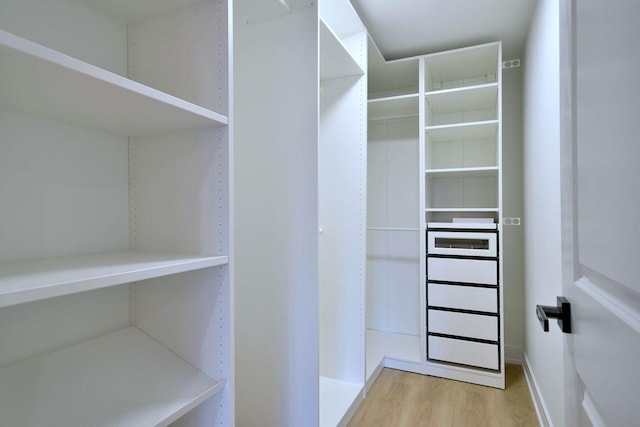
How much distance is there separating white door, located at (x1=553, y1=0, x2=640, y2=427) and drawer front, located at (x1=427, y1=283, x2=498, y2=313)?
1575mm

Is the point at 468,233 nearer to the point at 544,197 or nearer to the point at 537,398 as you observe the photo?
the point at 544,197

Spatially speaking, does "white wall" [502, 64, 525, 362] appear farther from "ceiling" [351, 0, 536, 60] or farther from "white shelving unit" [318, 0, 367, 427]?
"white shelving unit" [318, 0, 367, 427]

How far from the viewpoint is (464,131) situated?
8.21 ft

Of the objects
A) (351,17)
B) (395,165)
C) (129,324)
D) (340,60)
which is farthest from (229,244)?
(395,165)

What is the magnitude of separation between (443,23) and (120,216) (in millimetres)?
2283

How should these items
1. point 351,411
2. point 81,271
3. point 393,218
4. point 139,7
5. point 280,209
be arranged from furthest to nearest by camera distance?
point 393,218, point 351,411, point 280,209, point 139,7, point 81,271

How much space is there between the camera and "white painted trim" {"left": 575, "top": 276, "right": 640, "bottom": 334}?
449 millimetres

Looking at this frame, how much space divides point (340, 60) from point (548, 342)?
1.93 m

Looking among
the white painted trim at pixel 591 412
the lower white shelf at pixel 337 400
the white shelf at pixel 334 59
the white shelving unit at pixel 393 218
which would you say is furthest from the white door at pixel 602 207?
the white shelving unit at pixel 393 218

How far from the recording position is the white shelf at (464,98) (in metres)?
2.33

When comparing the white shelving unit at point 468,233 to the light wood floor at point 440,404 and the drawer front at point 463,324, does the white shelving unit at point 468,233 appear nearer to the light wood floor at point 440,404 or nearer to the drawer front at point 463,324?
the drawer front at point 463,324

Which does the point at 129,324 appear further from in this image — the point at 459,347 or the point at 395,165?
the point at 395,165

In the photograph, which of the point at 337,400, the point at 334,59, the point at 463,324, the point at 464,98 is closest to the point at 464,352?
the point at 463,324

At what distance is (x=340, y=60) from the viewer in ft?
6.50
